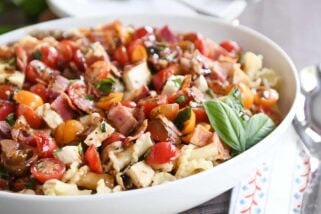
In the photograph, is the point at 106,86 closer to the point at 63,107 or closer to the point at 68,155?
the point at 63,107

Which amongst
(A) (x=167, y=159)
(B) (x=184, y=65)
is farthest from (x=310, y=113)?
(A) (x=167, y=159)

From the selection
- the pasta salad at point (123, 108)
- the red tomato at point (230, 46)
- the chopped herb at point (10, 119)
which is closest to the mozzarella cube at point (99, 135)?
the pasta salad at point (123, 108)

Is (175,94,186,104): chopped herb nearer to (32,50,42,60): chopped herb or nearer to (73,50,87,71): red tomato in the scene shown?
(73,50,87,71): red tomato

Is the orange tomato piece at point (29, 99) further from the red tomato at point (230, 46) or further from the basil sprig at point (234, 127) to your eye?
the red tomato at point (230, 46)

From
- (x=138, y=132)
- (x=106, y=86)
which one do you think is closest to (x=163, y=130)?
(x=138, y=132)

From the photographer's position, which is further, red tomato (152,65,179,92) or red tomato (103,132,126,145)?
red tomato (152,65,179,92)

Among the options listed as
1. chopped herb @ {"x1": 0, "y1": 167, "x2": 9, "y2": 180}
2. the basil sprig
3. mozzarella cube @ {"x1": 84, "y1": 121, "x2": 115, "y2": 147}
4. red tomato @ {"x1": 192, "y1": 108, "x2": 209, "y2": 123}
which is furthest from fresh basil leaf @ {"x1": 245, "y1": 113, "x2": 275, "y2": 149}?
chopped herb @ {"x1": 0, "y1": 167, "x2": 9, "y2": 180}
